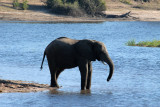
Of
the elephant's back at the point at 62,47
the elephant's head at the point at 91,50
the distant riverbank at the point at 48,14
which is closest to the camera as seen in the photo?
the elephant's head at the point at 91,50

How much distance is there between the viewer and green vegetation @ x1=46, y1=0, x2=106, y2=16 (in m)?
64.2

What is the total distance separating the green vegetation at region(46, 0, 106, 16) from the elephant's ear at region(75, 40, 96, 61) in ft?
160

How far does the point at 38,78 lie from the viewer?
59.2 ft

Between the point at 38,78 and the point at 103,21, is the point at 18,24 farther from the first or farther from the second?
the point at 38,78

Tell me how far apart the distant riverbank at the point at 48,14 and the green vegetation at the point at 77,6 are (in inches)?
40.5

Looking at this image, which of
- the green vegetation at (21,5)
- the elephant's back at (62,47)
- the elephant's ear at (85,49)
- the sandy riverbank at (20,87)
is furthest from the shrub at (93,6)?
the elephant's ear at (85,49)

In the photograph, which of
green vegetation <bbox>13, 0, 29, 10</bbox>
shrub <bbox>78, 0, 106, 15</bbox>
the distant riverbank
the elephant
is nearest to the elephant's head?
the elephant

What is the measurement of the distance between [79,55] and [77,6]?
51780 mm

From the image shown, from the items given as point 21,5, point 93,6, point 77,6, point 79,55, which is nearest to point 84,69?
point 79,55

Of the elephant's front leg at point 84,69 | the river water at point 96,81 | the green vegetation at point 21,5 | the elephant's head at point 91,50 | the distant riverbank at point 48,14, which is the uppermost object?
the elephant's head at point 91,50

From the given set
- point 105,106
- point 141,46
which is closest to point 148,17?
point 141,46

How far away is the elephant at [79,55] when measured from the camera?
15227mm

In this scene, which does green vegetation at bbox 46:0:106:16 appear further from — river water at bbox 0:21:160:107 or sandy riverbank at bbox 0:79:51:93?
sandy riverbank at bbox 0:79:51:93

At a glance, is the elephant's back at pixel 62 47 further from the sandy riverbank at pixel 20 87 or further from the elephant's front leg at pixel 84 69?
the sandy riverbank at pixel 20 87
